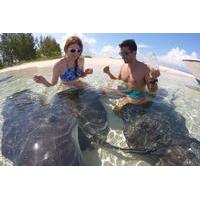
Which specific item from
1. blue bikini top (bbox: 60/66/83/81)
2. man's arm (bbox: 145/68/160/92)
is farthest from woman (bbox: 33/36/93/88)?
man's arm (bbox: 145/68/160/92)

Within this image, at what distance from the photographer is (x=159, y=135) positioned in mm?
5023

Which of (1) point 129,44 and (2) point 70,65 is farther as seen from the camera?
(2) point 70,65

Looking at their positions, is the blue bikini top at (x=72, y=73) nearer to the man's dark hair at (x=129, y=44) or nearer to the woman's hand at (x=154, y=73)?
the man's dark hair at (x=129, y=44)

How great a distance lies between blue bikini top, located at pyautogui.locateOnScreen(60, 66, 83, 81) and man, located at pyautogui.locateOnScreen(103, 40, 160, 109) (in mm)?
733

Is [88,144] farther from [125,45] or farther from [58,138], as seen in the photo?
[125,45]

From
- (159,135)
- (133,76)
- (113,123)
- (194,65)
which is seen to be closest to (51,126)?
(113,123)

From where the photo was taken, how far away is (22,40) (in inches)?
618

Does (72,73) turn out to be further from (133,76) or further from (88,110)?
(133,76)

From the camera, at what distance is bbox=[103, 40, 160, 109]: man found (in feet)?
18.5

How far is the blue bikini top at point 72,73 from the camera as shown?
6256 millimetres

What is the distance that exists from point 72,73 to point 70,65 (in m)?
0.18
